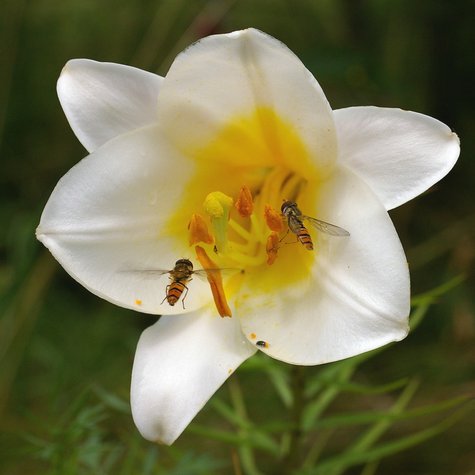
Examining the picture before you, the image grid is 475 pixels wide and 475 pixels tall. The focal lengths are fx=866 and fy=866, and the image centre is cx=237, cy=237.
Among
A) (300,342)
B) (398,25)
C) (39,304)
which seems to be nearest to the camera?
(300,342)

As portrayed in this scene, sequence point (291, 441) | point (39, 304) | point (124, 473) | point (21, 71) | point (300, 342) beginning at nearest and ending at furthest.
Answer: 1. point (300, 342)
2. point (291, 441)
3. point (124, 473)
4. point (39, 304)
5. point (21, 71)

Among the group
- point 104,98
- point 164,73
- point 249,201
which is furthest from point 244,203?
point 164,73

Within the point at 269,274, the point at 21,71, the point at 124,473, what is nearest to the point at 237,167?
the point at 269,274

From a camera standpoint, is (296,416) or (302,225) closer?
(302,225)

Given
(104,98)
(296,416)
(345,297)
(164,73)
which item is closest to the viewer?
Result: (345,297)

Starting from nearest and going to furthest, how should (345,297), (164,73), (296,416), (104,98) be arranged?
1. (345,297)
2. (104,98)
3. (296,416)
4. (164,73)

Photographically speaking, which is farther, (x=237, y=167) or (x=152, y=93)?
(x=237, y=167)

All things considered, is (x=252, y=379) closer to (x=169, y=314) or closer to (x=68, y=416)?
(x=68, y=416)

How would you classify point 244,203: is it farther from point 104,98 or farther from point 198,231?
point 104,98
